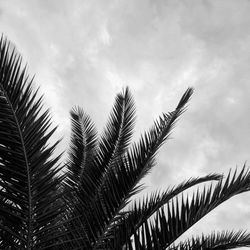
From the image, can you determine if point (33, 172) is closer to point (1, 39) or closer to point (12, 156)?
point (12, 156)

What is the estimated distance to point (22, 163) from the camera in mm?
2896

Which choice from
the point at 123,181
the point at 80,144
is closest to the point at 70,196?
the point at 123,181

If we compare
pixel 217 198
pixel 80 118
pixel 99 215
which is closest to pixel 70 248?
pixel 99 215

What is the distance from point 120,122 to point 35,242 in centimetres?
336

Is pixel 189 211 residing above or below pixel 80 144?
below

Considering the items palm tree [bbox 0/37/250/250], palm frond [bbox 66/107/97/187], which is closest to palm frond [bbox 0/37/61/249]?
palm tree [bbox 0/37/250/250]

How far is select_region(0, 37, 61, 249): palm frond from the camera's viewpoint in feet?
9.04

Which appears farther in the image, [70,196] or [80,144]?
[80,144]

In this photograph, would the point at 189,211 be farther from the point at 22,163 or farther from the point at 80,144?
the point at 80,144

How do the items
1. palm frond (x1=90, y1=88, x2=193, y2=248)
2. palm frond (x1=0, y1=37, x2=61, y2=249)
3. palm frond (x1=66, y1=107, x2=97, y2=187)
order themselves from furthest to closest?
palm frond (x1=66, y1=107, x2=97, y2=187) → palm frond (x1=90, y1=88, x2=193, y2=248) → palm frond (x1=0, y1=37, x2=61, y2=249)

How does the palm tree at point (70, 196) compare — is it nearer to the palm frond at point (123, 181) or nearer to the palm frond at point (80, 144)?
the palm frond at point (123, 181)

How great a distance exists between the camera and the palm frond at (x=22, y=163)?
9.04 feet

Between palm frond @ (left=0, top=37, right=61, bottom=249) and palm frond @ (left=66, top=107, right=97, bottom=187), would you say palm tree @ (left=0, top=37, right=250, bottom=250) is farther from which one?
palm frond @ (left=66, top=107, right=97, bottom=187)

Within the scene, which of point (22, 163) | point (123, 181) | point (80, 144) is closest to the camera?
point (22, 163)
